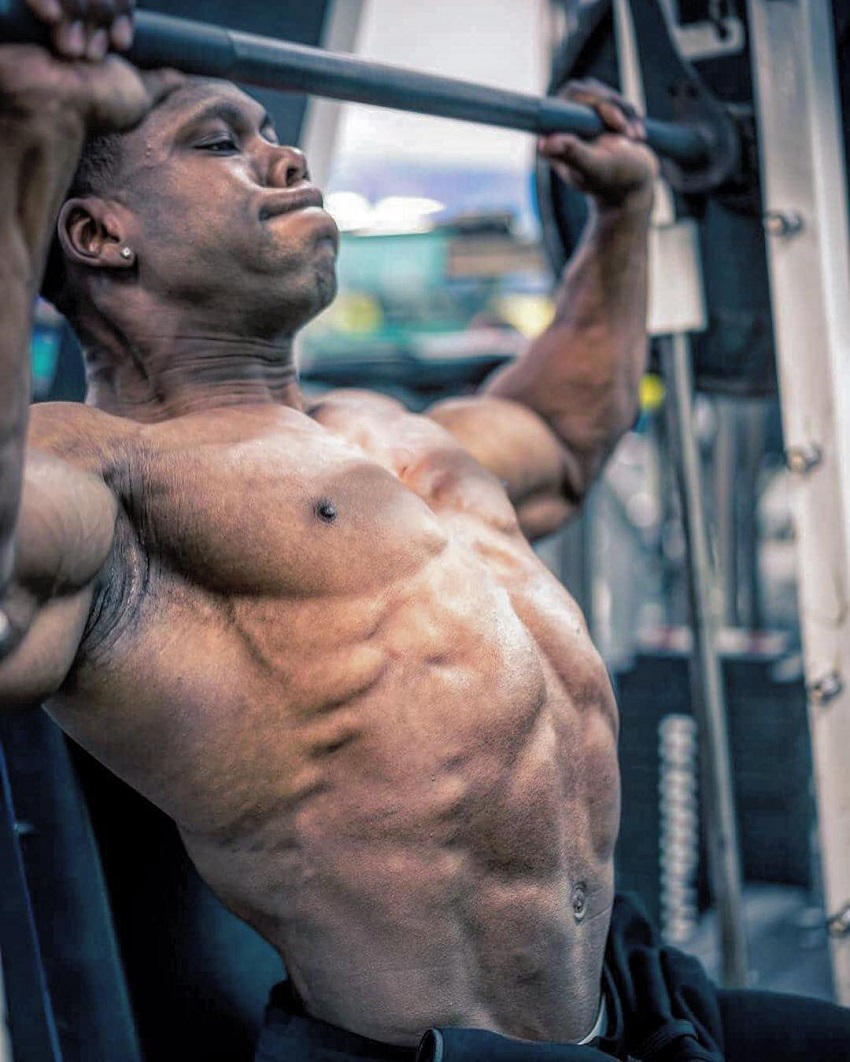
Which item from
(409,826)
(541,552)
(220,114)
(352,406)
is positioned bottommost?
(541,552)

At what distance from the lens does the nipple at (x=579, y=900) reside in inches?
56.8

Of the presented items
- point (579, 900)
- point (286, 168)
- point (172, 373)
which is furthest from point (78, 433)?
point (579, 900)

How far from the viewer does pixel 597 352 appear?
192 centimetres

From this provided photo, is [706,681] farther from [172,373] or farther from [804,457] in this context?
[172,373]

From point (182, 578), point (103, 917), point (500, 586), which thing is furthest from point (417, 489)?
point (103, 917)

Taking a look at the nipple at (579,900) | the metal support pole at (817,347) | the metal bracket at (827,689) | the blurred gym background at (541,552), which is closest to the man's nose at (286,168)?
the blurred gym background at (541,552)

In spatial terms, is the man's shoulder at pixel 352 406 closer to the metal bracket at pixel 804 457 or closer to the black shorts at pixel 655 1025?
the metal bracket at pixel 804 457

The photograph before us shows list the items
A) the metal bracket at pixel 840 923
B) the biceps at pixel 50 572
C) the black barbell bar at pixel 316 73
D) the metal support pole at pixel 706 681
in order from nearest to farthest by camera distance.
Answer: the biceps at pixel 50 572 < the black barbell bar at pixel 316 73 < the metal bracket at pixel 840 923 < the metal support pole at pixel 706 681

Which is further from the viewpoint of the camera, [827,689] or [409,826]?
[827,689]

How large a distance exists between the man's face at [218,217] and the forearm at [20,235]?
434mm

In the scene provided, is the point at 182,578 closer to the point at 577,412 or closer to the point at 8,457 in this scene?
the point at 8,457

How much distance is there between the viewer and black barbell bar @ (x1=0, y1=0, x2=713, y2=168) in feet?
3.94

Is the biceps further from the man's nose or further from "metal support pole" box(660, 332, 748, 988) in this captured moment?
"metal support pole" box(660, 332, 748, 988)

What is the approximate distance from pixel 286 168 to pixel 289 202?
53 millimetres
